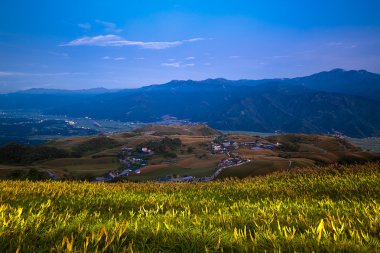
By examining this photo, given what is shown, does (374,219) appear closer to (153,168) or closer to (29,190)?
(29,190)

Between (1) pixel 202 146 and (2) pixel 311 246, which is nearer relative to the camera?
(2) pixel 311 246

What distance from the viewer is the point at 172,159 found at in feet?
242

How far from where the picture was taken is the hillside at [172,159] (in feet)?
144

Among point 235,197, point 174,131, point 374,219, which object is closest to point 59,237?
point 374,219

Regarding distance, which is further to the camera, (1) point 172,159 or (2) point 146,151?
(2) point 146,151

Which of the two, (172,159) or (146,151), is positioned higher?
(172,159)

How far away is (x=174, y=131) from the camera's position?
18325cm

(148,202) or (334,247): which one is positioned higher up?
(334,247)

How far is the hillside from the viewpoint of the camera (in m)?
43.8

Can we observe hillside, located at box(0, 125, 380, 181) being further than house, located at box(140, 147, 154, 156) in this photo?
Answer: No

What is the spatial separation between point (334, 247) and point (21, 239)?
391cm

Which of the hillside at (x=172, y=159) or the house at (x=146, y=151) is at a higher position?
the hillside at (x=172, y=159)

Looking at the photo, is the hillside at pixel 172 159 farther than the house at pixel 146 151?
No

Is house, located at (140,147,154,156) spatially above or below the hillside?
below
